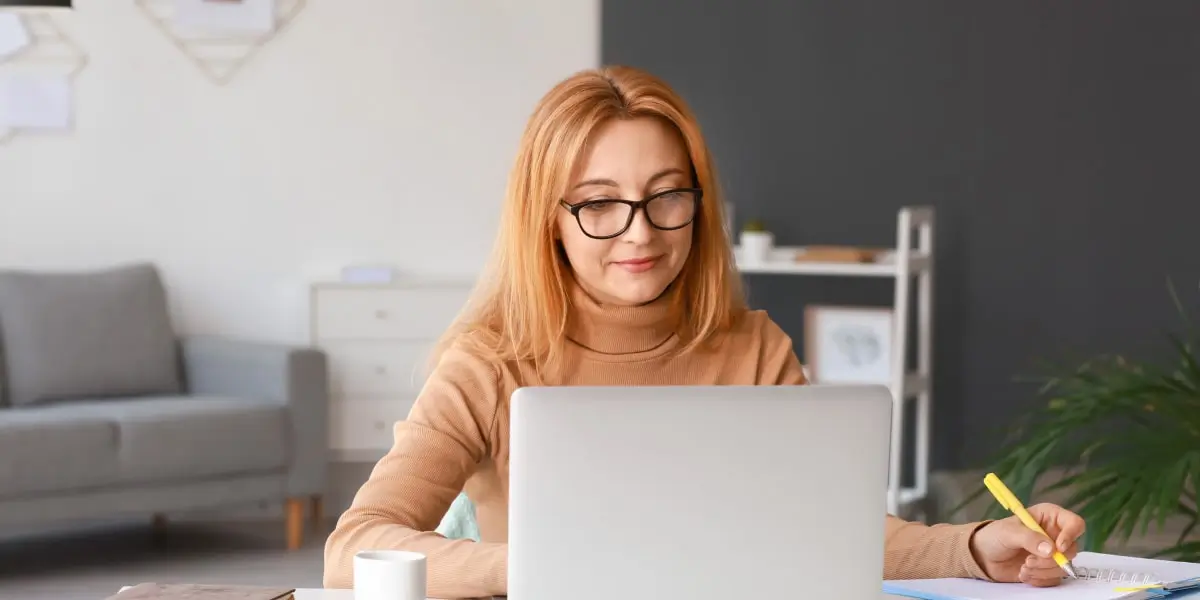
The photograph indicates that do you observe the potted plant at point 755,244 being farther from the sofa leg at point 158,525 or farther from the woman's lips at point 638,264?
the woman's lips at point 638,264

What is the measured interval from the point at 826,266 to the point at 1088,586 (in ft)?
10.5

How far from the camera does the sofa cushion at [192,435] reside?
14.2 feet

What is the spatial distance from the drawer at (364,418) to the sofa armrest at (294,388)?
0.22 m

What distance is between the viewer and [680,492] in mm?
1193

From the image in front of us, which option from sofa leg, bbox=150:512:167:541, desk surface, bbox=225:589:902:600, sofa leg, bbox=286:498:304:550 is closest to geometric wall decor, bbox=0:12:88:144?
sofa leg, bbox=150:512:167:541

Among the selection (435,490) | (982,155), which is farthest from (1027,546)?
(982,155)

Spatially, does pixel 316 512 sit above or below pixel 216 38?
below

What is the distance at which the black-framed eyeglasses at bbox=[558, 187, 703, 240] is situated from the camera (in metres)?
1.75

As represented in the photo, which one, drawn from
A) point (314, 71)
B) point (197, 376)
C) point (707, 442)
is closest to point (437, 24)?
point (314, 71)

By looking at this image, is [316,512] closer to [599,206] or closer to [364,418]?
[364,418]

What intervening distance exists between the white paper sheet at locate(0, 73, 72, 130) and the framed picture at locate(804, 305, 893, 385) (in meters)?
2.49

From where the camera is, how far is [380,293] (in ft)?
16.3

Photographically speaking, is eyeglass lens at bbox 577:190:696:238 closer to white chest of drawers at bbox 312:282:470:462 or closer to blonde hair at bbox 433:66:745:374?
blonde hair at bbox 433:66:745:374

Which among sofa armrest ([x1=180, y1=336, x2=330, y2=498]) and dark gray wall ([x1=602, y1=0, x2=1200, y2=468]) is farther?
dark gray wall ([x1=602, y1=0, x2=1200, y2=468])
